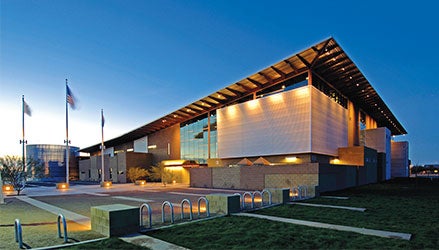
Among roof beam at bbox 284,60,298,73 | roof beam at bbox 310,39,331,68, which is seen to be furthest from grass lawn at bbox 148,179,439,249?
roof beam at bbox 284,60,298,73

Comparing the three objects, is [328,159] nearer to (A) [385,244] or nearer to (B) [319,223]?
(B) [319,223]

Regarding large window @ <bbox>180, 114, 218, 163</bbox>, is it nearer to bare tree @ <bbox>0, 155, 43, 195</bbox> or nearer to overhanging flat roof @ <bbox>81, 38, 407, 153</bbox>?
overhanging flat roof @ <bbox>81, 38, 407, 153</bbox>

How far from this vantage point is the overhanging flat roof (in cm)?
2862

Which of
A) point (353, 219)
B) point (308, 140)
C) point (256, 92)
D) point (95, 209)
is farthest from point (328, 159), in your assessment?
point (95, 209)

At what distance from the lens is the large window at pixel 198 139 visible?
141 feet

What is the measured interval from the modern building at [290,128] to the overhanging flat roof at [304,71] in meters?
0.11

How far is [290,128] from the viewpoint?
30.9 m

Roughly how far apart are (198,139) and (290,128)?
17.9 metres

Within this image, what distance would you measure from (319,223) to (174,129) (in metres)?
41.6

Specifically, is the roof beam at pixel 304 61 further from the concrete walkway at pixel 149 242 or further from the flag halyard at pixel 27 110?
the flag halyard at pixel 27 110

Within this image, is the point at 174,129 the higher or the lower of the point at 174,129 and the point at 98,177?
the higher

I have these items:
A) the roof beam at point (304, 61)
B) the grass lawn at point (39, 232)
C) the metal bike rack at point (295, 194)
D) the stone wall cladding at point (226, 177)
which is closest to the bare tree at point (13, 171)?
the grass lawn at point (39, 232)

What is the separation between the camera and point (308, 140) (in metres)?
29.4

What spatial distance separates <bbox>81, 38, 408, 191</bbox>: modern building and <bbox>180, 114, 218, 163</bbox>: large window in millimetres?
147
